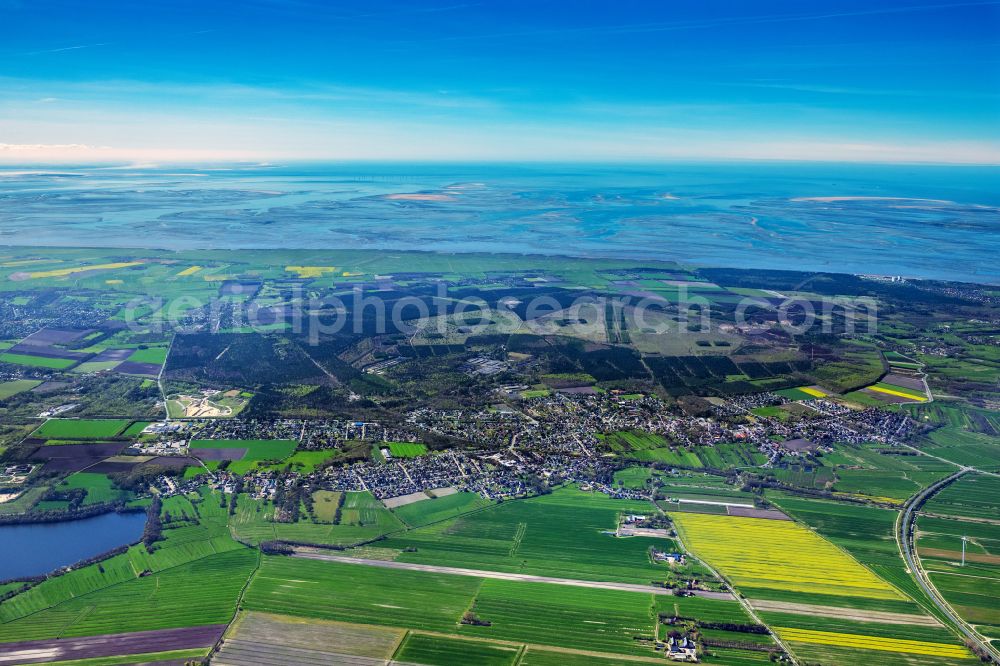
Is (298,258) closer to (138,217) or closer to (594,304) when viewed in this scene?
(594,304)

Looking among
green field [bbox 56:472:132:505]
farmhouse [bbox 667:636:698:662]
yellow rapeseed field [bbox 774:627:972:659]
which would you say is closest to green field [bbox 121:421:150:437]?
green field [bbox 56:472:132:505]

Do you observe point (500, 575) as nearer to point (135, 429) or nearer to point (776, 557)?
point (776, 557)

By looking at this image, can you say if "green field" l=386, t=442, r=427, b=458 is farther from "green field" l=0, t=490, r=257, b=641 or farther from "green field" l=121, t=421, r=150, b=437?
"green field" l=121, t=421, r=150, b=437

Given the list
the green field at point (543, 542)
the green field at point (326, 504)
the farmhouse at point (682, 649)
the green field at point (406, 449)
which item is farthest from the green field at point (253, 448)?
the farmhouse at point (682, 649)

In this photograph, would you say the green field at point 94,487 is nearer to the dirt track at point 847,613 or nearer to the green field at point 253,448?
the green field at point 253,448

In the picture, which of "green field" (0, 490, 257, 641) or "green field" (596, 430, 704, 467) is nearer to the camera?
"green field" (0, 490, 257, 641)
